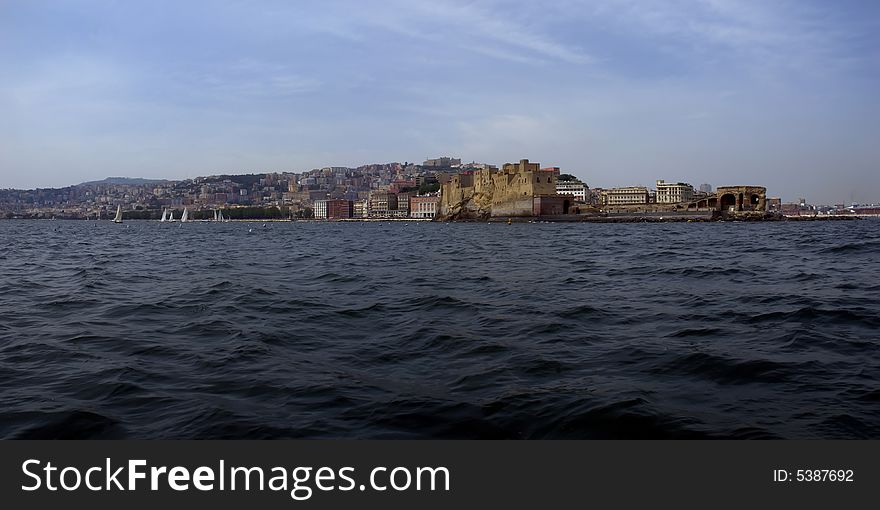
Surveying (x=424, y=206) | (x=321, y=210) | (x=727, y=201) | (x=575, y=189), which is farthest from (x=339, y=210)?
(x=727, y=201)

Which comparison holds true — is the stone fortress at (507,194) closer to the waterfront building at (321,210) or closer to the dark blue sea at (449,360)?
the waterfront building at (321,210)

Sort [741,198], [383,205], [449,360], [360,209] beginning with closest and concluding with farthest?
[449,360], [741,198], [383,205], [360,209]

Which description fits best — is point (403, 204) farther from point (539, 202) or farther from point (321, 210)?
point (539, 202)

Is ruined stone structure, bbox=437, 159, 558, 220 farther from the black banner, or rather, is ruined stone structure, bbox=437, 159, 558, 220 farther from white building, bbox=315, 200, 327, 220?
the black banner

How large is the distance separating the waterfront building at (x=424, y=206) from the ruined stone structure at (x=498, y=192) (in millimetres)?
20414

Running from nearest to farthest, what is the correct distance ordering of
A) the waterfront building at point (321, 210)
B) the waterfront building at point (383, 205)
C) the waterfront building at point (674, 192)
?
the waterfront building at point (674, 192) < the waterfront building at point (383, 205) < the waterfront building at point (321, 210)

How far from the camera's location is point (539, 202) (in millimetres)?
83375

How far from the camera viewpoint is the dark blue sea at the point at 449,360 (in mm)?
3723

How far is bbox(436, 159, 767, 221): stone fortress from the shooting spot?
79.4m

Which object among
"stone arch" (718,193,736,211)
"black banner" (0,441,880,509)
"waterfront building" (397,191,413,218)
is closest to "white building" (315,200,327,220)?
"waterfront building" (397,191,413,218)

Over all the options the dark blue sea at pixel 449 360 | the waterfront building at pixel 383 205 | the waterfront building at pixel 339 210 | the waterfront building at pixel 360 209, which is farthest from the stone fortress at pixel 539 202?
the dark blue sea at pixel 449 360

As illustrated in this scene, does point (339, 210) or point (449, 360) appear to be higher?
point (339, 210)

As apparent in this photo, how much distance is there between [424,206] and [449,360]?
11968cm

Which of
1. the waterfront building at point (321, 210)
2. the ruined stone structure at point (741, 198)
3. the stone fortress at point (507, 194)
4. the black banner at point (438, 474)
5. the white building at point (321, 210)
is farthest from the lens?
the waterfront building at point (321, 210)
